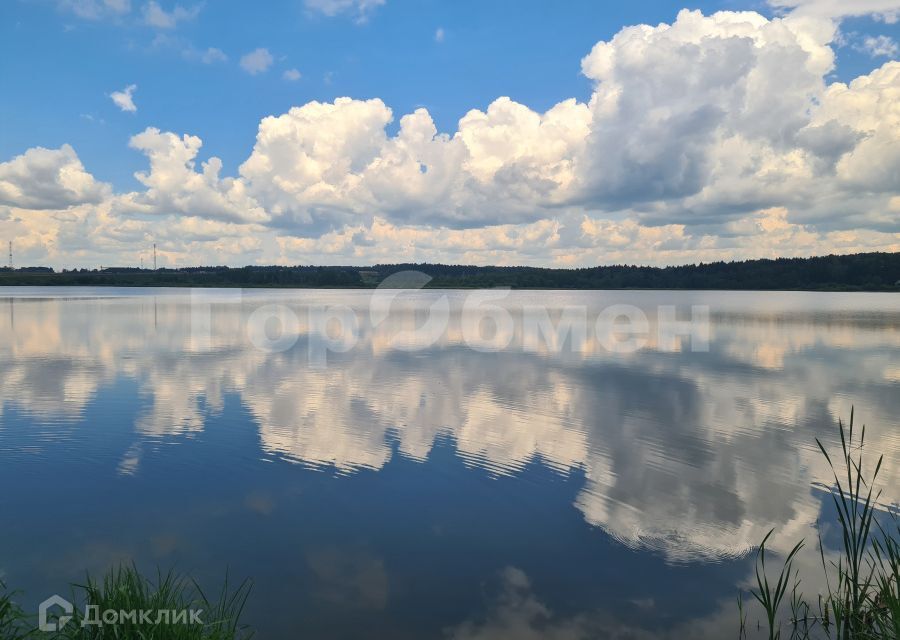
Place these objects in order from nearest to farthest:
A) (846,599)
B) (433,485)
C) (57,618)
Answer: (57,618) < (846,599) < (433,485)

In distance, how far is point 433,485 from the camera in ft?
32.1

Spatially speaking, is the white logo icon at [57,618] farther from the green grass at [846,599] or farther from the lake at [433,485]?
the green grass at [846,599]

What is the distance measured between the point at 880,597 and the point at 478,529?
4.37 metres

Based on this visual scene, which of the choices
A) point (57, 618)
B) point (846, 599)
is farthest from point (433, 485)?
point (846, 599)

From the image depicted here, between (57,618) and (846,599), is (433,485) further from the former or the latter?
(846,599)

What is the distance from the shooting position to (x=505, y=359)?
25000 millimetres

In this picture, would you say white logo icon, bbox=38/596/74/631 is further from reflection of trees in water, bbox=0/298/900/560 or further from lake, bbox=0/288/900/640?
reflection of trees in water, bbox=0/298/900/560

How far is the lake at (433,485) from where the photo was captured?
649cm

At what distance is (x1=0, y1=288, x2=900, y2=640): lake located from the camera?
649 centimetres

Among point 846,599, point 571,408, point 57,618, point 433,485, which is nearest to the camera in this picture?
point 57,618

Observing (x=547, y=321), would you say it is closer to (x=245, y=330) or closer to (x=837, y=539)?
(x=245, y=330)

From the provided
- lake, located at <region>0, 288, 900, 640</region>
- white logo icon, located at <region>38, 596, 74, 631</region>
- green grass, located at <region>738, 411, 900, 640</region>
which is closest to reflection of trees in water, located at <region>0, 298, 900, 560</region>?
lake, located at <region>0, 288, 900, 640</region>

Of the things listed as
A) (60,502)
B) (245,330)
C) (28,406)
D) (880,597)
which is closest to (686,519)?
(880,597)

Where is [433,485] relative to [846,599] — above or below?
below
